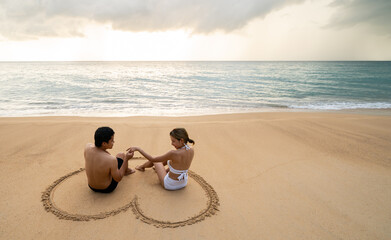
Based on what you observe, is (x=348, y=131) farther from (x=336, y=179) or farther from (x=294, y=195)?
(x=294, y=195)

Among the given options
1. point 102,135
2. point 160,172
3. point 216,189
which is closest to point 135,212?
point 160,172

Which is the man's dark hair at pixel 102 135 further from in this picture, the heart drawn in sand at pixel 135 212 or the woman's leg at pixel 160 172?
the woman's leg at pixel 160 172

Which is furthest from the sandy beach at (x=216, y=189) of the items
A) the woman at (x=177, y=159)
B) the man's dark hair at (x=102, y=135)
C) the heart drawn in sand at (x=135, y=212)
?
the man's dark hair at (x=102, y=135)

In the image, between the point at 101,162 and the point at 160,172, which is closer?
the point at 101,162

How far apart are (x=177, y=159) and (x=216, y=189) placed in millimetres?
1000

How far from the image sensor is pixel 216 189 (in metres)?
3.68

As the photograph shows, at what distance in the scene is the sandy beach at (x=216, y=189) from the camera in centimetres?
273

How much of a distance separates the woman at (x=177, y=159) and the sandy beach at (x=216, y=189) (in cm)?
18

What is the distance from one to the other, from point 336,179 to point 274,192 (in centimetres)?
152

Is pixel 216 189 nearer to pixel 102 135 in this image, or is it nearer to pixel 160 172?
pixel 160 172

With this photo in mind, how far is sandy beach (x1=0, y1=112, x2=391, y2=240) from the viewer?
273 cm

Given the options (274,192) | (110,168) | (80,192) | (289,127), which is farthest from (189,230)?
(289,127)

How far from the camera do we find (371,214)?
307 centimetres

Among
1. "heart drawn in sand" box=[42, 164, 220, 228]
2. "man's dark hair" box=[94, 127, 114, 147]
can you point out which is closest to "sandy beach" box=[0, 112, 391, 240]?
"heart drawn in sand" box=[42, 164, 220, 228]
